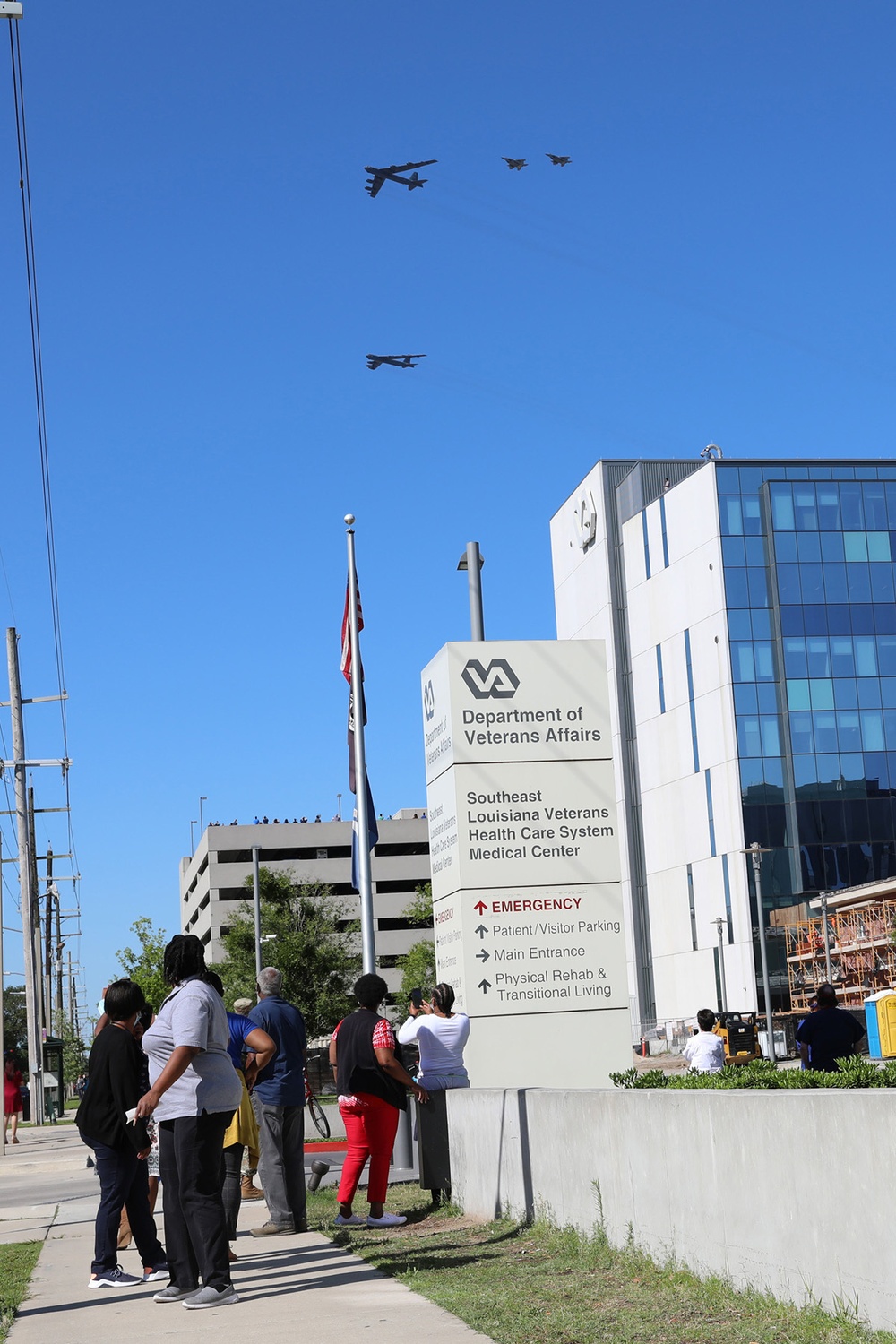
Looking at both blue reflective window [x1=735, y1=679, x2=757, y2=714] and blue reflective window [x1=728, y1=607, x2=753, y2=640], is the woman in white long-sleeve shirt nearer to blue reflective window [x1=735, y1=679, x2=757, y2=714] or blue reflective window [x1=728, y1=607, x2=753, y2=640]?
blue reflective window [x1=735, y1=679, x2=757, y2=714]

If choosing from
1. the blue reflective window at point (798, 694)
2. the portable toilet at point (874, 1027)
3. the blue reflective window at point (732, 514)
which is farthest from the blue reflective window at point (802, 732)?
the portable toilet at point (874, 1027)

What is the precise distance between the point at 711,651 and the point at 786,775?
6.74 m

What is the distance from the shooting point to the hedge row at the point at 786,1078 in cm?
708

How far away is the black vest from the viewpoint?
10773 mm

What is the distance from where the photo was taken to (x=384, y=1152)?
10922 mm

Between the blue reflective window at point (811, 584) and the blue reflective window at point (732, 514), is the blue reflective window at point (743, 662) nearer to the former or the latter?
the blue reflective window at point (811, 584)

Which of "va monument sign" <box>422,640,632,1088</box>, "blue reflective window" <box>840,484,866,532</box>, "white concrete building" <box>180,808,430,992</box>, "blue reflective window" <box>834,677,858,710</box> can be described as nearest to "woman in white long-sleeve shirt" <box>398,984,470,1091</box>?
"va monument sign" <box>422,640,632,1088</box>

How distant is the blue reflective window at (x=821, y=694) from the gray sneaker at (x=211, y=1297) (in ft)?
218

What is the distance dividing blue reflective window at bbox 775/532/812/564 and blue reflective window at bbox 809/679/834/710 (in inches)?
225

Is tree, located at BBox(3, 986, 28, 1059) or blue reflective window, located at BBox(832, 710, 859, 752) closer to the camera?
blue reflective window, located at BBox(832, 710, 859, 752)

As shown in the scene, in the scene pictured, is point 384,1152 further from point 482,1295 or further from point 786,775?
point 786,775

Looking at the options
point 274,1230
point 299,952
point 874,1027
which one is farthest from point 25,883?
point 274,1230

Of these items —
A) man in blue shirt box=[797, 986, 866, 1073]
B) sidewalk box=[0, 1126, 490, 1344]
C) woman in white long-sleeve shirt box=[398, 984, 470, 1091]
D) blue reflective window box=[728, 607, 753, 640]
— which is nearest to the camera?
sidewalk box=[0, 1126, 490, 1344]

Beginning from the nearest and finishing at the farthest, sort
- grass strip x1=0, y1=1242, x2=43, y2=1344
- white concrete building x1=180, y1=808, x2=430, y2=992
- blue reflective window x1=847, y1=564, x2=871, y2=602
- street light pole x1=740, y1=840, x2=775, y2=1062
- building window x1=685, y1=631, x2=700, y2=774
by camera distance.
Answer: grass strip x1=0, y1=1242, x2=43, y2=1344, street light pole x1=740, y1=840, x2=775, y2=1062, blue reflective window x1=847, y1=564, x2=871, y2=602, building window x1=685, y1=631, x2=700, y2=774, white concrete building x1=180, y1=808, x2=430, y2=992
